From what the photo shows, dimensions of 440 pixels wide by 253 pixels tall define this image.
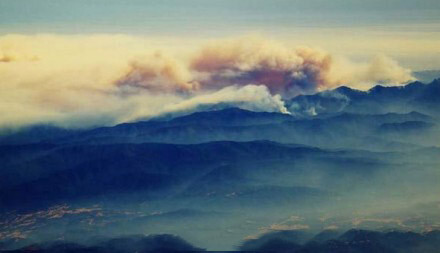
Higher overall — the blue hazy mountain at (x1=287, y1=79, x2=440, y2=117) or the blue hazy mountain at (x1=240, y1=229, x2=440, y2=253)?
the blue hazy mountain at (x1=287, y1=79, x2=440, y2=117)

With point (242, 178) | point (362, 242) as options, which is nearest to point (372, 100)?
point (362, 242)

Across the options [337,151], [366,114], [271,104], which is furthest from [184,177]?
[366,114]

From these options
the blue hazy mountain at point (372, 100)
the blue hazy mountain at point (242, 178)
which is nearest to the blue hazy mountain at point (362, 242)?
the blue hazy mountain at point (242, 178)

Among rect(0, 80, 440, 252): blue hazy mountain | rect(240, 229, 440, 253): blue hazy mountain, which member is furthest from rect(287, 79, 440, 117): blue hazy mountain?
rect(240, 229, 440, 253): blue hazy mountain

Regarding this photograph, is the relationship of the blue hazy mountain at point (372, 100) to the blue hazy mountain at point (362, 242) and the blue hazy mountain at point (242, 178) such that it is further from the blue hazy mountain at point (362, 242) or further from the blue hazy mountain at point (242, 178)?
the blue hazy mountain at point (362, 242)

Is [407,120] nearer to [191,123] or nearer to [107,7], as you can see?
[191,123]

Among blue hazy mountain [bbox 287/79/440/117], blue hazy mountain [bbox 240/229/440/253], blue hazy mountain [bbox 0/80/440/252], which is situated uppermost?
blue hazy mountain [bbox 287/79/440/117]

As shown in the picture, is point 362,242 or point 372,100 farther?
point 372,100

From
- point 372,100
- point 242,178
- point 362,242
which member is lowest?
point 362,242

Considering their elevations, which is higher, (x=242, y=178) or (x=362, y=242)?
(x=242, y=178)

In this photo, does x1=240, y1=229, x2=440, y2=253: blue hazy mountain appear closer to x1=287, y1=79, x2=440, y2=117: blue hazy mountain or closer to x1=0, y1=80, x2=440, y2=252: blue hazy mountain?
x1=0, y1=80, x2=440, y2=252: blue hazy mountain

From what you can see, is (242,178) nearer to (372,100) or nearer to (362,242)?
(362,242)
